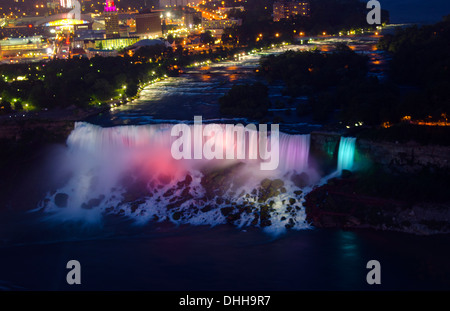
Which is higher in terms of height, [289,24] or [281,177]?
[289,24]

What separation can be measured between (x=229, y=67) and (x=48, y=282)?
20.9 meters

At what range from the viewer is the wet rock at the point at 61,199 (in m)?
12.5

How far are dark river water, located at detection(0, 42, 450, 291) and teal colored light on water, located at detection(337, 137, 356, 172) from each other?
241 cm

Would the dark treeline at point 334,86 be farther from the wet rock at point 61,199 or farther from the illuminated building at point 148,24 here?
the illuminated building at point 148,24

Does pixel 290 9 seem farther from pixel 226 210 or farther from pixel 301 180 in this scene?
pixel 226 210

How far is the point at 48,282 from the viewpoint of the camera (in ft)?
29.8

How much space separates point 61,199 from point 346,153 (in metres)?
7.08

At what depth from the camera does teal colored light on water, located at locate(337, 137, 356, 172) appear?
12.2 metres

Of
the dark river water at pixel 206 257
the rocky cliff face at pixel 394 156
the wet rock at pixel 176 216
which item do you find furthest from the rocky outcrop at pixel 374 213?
the wet rock at pixel 176 216

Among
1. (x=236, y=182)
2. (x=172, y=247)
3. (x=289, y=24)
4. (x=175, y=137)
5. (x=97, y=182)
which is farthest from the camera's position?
(x=289, y=24)

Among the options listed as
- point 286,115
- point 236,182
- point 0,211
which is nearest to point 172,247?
point 236,182

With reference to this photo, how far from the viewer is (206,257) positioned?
379 inches
